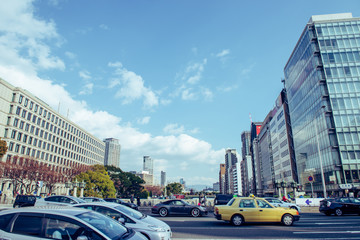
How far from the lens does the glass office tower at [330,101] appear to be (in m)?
42.7

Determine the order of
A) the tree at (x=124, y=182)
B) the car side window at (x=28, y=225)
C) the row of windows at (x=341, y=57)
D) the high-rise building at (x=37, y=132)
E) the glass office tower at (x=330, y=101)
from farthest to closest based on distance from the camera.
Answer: the tree at (x=124, y=182)
the high-rise building at (x=37, y=132)
the row of windows at (x=341, y=57)
the glass office tower at (x=330, y=101)
the car side window at (x=28, y=225)

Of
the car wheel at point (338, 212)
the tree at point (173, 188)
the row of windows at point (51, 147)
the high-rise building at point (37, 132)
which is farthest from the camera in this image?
the tree at point (173, 188)

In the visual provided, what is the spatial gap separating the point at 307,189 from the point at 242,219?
4878cm

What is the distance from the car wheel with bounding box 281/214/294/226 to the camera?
12680 millimetres

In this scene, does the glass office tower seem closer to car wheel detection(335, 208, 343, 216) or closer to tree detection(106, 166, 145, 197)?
car wheel detection(335, 208, 343, 216)

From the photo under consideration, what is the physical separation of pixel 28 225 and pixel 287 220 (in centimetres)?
1234

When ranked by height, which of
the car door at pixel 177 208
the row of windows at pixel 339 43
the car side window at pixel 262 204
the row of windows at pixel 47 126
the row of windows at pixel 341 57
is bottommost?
the car door at pixel 177 208

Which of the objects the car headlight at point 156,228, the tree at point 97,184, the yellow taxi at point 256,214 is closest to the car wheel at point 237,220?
the yellow taxi at point 256,214

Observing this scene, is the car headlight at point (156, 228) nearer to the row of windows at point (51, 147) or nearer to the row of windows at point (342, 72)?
the row of windows at point (342, 72)

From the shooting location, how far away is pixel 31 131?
6278 cm

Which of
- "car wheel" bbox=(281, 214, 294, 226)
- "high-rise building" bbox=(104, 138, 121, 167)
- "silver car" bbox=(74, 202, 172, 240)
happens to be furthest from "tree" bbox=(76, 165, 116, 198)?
"high-rise building" bbox=(104, 138, 121, 167)

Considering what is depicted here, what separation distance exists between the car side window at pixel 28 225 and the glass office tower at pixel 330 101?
45621 mm

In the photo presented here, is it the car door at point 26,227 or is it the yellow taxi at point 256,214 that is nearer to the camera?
the car door at point 26,227

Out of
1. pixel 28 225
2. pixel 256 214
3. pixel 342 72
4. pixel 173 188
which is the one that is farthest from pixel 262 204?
pixel 173 188
